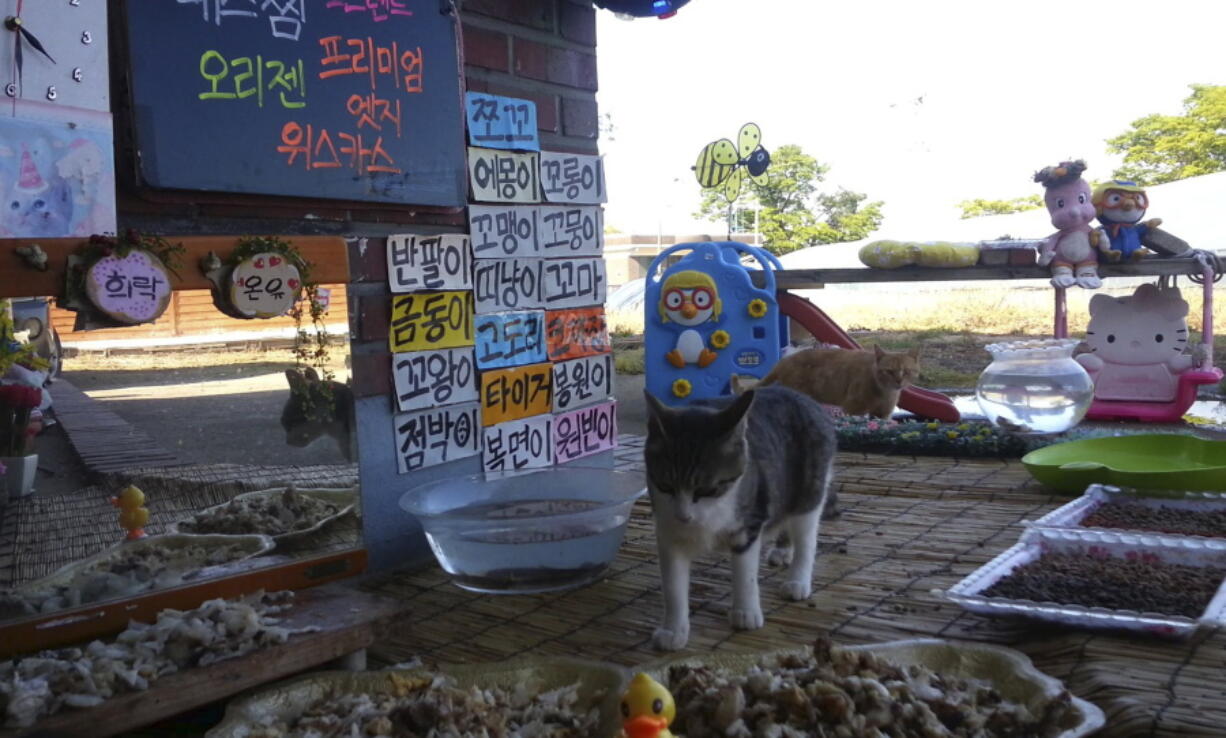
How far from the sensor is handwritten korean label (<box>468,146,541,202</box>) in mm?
2607

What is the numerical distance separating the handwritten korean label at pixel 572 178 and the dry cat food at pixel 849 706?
1.72 meters

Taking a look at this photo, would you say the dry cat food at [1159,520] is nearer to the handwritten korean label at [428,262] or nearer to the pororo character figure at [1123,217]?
the handwritten korean label at [428,262]

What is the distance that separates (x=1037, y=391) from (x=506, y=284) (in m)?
2.87

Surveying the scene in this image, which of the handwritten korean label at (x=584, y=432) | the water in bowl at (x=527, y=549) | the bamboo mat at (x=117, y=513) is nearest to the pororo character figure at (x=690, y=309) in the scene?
the handwritten korean label at (x=584, y=432)

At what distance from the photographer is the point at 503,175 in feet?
8.82

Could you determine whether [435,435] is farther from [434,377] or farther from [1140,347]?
[1140,347]

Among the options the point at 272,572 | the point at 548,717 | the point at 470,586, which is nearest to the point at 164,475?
the point at 272,572

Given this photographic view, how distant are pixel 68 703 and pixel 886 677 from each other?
125 centimetres

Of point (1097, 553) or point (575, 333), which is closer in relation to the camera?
point (1097, 553)

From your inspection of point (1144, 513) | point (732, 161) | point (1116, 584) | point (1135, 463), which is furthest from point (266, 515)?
point (732, 161)

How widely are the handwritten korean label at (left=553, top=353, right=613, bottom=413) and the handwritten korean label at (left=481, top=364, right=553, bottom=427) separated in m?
0.04

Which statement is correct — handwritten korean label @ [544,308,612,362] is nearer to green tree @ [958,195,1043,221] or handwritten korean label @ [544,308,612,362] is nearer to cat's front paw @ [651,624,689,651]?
cat's front paw @ [651,624,689,651]

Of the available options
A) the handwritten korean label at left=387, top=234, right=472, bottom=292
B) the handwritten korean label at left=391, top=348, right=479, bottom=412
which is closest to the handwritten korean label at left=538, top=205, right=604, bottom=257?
the handwritten korean label at left=387, top=234, right=472, bottom=292

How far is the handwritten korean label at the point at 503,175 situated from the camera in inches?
103
